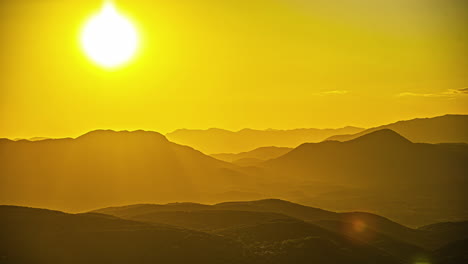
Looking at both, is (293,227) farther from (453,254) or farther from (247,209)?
(247,209)

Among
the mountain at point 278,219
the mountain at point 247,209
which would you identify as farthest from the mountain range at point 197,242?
the mountain at point 247,209

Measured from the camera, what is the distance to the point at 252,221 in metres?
153

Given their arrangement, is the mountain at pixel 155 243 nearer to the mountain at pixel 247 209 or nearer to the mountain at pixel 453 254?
the mountain at pixel 453 254

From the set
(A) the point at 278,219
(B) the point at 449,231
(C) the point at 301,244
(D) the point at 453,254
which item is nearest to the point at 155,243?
(C) the point at 301,244

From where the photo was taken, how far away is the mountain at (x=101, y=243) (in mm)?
110375

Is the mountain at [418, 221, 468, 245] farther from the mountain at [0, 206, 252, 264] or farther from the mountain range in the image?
the mountain at [0, 206, 252, 264]

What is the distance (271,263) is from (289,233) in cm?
2105

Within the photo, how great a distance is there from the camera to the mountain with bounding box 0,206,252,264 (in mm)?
110375

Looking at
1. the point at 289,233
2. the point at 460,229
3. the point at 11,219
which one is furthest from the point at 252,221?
the point at 460,229

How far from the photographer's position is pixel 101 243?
4596 inches

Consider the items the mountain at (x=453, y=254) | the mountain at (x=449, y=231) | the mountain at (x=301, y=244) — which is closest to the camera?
the mountain at (x=301, y=244)

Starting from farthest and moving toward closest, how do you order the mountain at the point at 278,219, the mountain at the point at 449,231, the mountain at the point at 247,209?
the mountain at the point at 247,209
the mountain at the point at 449,231
the mountain at the point at 278,219

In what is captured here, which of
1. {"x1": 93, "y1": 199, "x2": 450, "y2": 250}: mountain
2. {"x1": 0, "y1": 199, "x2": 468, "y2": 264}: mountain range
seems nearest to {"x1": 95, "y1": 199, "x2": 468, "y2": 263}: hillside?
{"x1": 93, "y1": 199, "x2": 450, "y2": 250}: mountain

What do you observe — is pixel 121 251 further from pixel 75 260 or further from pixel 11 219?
pixel 11 219
